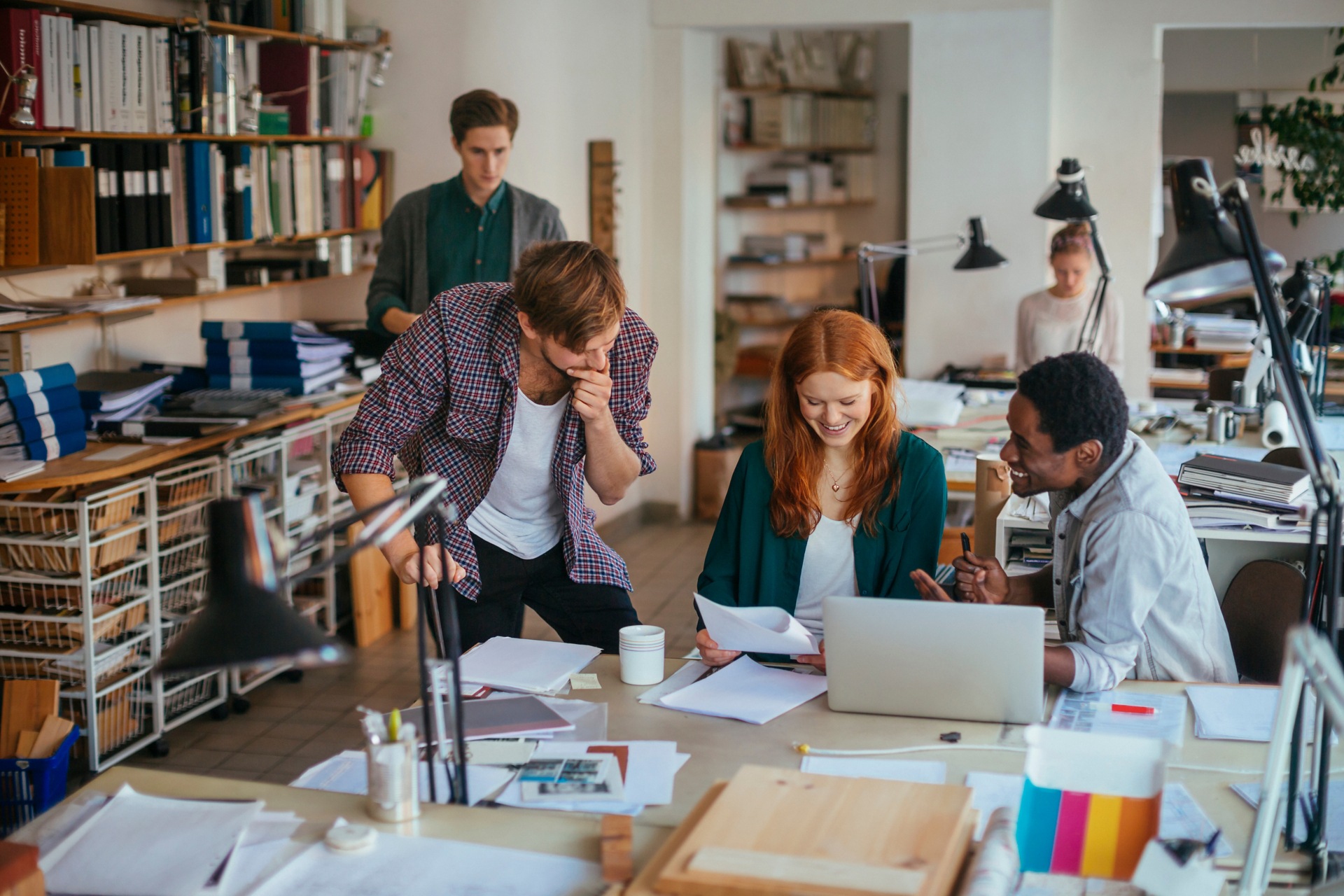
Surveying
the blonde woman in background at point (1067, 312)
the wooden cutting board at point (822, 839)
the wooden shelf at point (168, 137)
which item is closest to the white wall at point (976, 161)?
the blonde woman in background at point (1067, 312)

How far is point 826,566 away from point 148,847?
1309 mm

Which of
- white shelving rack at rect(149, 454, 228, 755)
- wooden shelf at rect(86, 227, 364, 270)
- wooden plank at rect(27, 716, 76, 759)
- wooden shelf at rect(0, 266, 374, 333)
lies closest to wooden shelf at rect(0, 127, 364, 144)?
wooden shelf at rect(86, 227, 364, 270)

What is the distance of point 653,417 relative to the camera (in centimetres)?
621

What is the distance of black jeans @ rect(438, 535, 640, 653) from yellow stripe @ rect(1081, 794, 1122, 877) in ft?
4.10

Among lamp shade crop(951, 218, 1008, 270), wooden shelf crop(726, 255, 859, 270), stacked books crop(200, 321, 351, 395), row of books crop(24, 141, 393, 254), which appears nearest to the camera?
row of books crop(24, 141, 393, 254)

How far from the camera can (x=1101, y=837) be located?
4.84 ft

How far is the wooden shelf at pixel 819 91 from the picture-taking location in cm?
726

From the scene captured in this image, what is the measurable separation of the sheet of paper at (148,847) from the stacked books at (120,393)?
2145mm

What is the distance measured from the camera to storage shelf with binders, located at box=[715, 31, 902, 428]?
287 inches

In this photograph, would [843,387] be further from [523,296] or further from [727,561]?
[523,296]

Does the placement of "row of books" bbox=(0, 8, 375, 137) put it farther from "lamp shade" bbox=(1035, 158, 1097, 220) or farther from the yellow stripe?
the yellow stripe

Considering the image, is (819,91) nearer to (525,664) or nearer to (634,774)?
(525,664)

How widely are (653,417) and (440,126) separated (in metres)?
1.79

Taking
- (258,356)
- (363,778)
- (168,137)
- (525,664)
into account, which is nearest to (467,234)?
(258,356)
